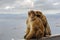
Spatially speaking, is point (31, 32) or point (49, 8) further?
point (49, 8)

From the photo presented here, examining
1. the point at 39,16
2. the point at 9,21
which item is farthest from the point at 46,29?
the point at 9,21

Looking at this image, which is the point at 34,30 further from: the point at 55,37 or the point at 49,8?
the point at 49,8

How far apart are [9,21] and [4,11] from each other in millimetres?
611

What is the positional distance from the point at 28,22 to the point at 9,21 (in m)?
2.06

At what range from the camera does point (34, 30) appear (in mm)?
2406

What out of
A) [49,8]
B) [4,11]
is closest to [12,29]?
[4,11]

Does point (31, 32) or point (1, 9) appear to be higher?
point (1, 9)

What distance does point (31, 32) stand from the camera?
8.02 ft

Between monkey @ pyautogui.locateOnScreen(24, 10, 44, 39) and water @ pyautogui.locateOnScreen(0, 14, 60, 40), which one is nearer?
monkey @ pyautogui.locateOnScreen(24, 10, 44, 39)

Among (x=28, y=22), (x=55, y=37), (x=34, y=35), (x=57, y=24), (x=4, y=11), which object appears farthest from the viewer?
(x=57, y=24)

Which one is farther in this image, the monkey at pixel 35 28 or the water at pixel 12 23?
the water at pixel 12 23

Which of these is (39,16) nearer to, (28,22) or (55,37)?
(28,22)

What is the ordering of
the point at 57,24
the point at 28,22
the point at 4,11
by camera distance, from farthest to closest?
the point at 57,24, the point at 4,11, the point at 28,22

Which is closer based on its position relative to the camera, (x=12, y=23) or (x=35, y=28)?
(x=35, y=28)
